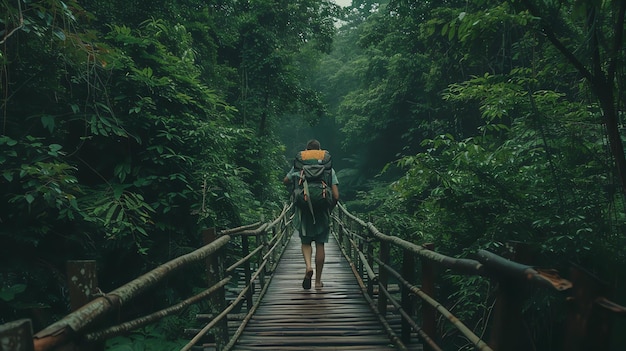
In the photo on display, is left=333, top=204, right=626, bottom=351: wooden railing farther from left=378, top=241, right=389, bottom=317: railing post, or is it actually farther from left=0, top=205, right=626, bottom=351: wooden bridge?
left=378, top=241, right=389, bottom=317: railing post

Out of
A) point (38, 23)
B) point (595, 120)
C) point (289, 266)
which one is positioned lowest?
point (289, 266)

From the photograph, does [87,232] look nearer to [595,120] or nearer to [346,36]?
[595,120]

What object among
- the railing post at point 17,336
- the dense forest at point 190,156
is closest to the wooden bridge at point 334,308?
the railing post at point 17,336

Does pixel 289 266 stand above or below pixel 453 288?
above

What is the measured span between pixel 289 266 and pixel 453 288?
2820 millimetres

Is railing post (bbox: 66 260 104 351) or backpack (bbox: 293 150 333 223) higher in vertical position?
backpack (bbox: 293 150 333 223)

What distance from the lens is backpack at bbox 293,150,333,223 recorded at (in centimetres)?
507

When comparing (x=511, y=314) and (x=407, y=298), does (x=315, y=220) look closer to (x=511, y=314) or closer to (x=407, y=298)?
(x=407, y=298)

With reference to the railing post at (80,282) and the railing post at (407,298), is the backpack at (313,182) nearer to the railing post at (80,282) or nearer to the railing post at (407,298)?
the railing post at (407,298)

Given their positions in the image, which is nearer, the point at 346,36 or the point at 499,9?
the point at 499,9

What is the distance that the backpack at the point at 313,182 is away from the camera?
5066mm

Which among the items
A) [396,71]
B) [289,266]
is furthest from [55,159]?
[396,71]

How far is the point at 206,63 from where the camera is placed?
1134cm

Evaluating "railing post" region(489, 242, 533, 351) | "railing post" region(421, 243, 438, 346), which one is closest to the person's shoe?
"railing post" region(421, 243, 438, 346)
